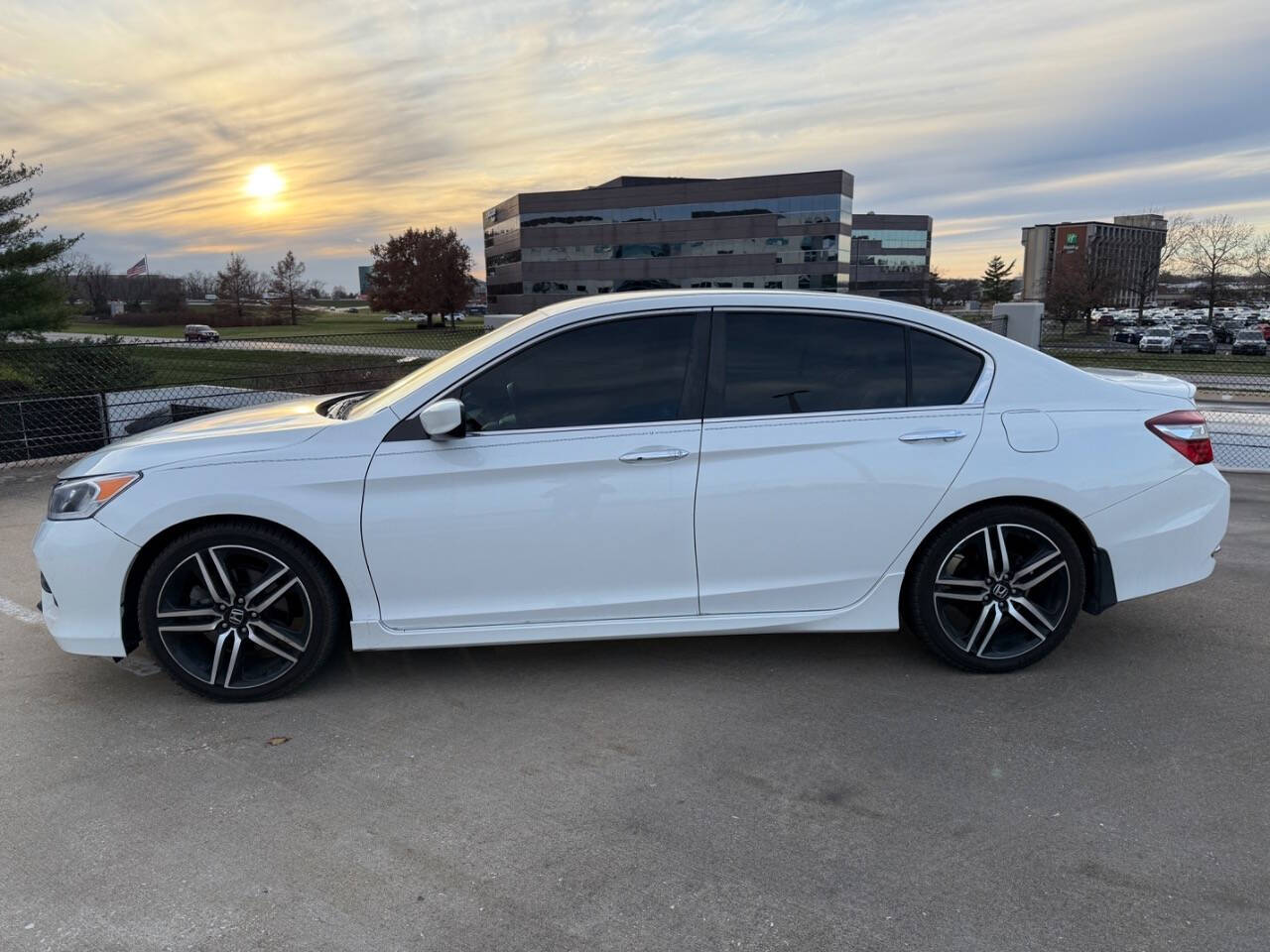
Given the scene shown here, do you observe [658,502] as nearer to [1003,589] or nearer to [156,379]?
[1003,589]

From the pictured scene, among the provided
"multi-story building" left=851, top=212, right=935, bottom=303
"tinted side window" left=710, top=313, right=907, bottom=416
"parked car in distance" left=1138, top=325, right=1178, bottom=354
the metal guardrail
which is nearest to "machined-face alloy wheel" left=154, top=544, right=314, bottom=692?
"tinted side window" left=710, top=313, right=907, bottom=416

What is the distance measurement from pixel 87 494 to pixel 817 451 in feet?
9.92

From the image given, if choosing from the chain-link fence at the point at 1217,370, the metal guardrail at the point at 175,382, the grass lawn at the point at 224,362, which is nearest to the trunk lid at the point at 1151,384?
the chain-link fence at the point at 1217,370

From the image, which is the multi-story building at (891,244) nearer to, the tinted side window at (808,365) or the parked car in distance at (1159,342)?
the parked car in distance at (1159,342)

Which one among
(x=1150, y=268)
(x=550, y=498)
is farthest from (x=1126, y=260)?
(x=550, y=498)

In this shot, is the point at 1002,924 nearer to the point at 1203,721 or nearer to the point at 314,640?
the point at 1203,721

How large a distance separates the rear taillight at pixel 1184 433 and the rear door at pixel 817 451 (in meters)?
0.85

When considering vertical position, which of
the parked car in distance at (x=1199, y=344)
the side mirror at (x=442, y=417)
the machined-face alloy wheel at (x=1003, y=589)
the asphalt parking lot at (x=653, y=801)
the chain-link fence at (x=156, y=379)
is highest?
the side mirror at (x=442, y=417)

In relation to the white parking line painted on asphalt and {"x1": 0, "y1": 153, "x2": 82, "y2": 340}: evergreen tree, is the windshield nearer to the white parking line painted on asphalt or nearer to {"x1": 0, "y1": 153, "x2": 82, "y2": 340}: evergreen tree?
the white parking line painted on asphalt

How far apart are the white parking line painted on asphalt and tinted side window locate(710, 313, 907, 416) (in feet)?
12.9

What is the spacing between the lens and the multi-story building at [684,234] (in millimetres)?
79750

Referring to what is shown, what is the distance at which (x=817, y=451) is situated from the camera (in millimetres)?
3723

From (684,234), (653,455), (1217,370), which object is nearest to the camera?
(653,455)

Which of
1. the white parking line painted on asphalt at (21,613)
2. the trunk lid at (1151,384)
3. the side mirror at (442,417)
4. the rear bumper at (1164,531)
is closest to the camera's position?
the side mirror at (442,417)
